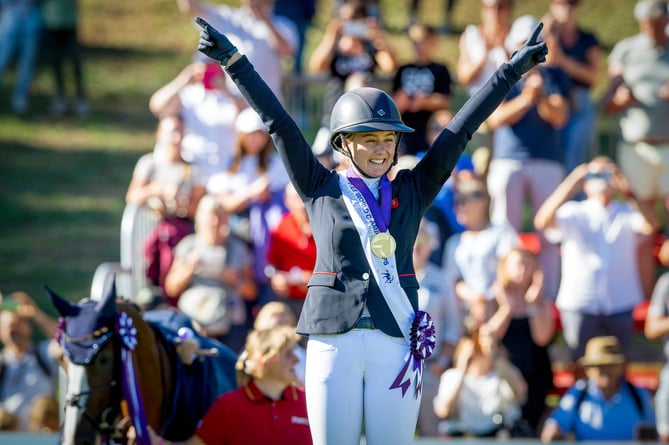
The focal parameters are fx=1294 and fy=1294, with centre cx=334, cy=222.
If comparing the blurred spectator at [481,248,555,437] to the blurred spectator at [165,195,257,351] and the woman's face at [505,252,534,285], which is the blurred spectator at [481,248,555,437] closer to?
the woman's face at [505,252,534,285]

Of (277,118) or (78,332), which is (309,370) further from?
(78,332)

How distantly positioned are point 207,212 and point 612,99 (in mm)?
3397

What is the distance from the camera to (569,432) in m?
7.88

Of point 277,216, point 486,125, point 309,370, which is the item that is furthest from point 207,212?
point 309,370

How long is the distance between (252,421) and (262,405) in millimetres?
94

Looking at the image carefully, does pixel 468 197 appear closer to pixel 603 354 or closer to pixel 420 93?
pixel 420 93

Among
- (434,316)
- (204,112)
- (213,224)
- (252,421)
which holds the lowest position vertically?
(252,421)

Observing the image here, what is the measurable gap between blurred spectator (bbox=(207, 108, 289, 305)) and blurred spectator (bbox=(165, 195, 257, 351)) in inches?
10.6

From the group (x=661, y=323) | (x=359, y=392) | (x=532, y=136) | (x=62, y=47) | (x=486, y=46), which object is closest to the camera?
(x=359, y=392)

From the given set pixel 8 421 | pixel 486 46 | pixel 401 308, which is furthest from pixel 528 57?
pixel 486 46

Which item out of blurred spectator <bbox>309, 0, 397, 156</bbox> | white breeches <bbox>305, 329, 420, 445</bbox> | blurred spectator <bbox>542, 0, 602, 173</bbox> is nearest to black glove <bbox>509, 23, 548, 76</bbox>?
white breeches <bbox>305, 329, 420, 445</bbox>

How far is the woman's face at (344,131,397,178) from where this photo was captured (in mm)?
4754

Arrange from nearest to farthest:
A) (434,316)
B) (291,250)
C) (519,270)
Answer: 1. (519,270)
2. (434,316)
3. (291,250)

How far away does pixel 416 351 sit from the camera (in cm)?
466
